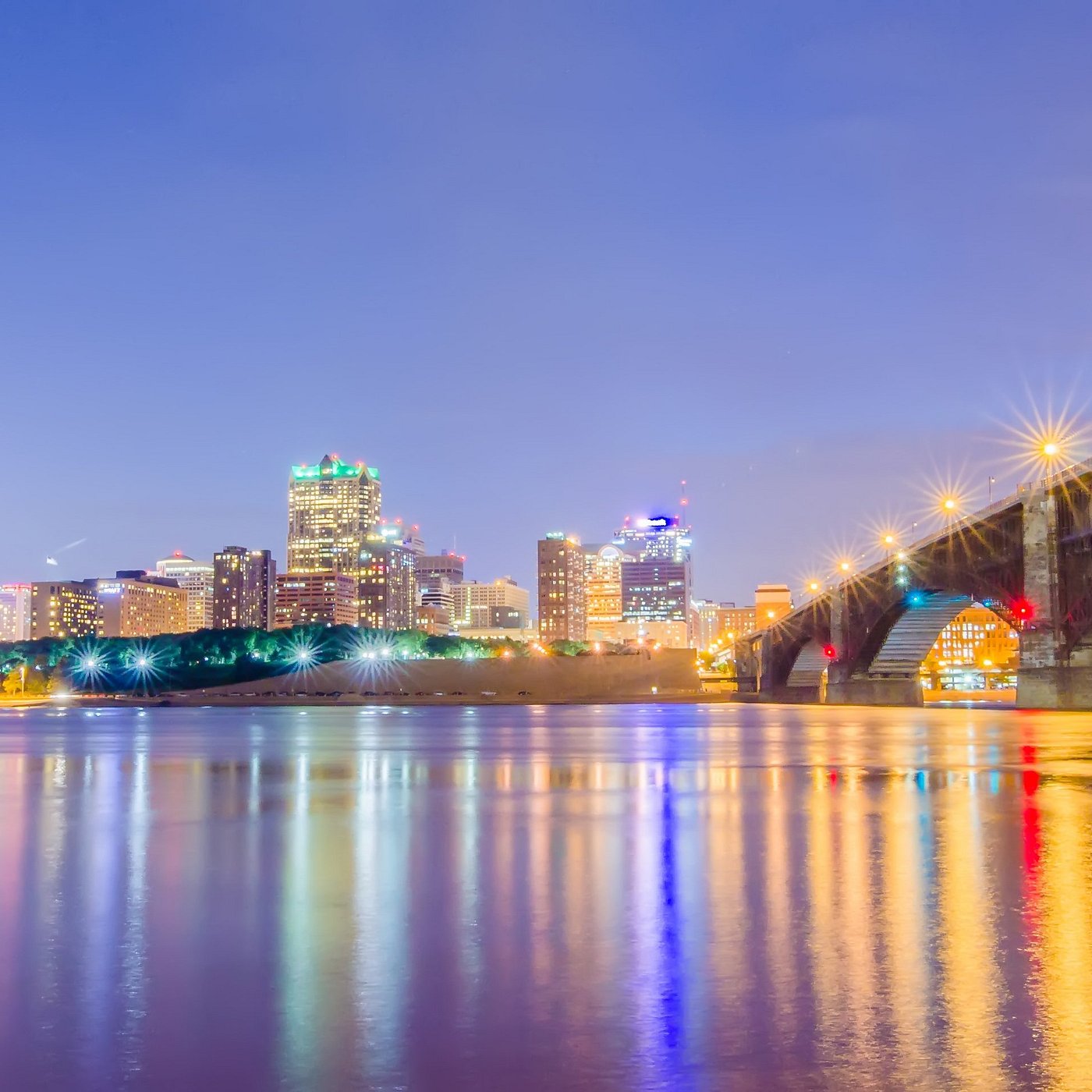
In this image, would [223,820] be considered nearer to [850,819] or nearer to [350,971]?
[850,819]

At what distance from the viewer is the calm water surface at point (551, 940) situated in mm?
7883

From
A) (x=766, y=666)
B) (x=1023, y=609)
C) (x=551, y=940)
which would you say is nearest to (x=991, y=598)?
(x=1023, y=609)

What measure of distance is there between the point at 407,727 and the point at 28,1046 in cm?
7236

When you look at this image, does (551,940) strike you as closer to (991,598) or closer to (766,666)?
(991,598)

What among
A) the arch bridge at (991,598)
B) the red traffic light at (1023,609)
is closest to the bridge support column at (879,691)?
the arch bridge at (991,598)

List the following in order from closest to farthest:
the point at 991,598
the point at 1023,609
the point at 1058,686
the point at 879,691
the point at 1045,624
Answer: the point at 1045,624, the point at 1058,686, the point at 1023,609, the point at 991,598, the point at 879,691

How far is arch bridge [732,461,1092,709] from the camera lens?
83.6 metres

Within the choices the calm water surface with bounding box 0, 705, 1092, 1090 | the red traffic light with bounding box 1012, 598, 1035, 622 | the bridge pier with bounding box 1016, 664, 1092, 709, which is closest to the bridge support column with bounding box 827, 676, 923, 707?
the red traffic light with bounding box 1012, 598, 1035, 622

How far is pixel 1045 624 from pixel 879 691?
53.3 meters

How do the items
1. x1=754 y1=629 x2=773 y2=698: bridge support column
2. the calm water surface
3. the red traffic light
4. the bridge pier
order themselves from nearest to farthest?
the calm water surface < the bridge pier < the red traffic light < x1=754 y1=629 x2=773 y2=698: bridge support column

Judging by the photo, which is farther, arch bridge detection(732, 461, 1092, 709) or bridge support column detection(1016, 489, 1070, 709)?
bridge support column detection(1016, 489, 1070, 709)

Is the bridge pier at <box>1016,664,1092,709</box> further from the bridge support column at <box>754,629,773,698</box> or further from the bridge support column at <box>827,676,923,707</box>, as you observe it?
the bridge support column at <box>754,629,773,698</box>

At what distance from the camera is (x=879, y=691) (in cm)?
13625

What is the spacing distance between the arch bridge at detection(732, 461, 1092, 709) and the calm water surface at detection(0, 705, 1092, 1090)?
6072cm
